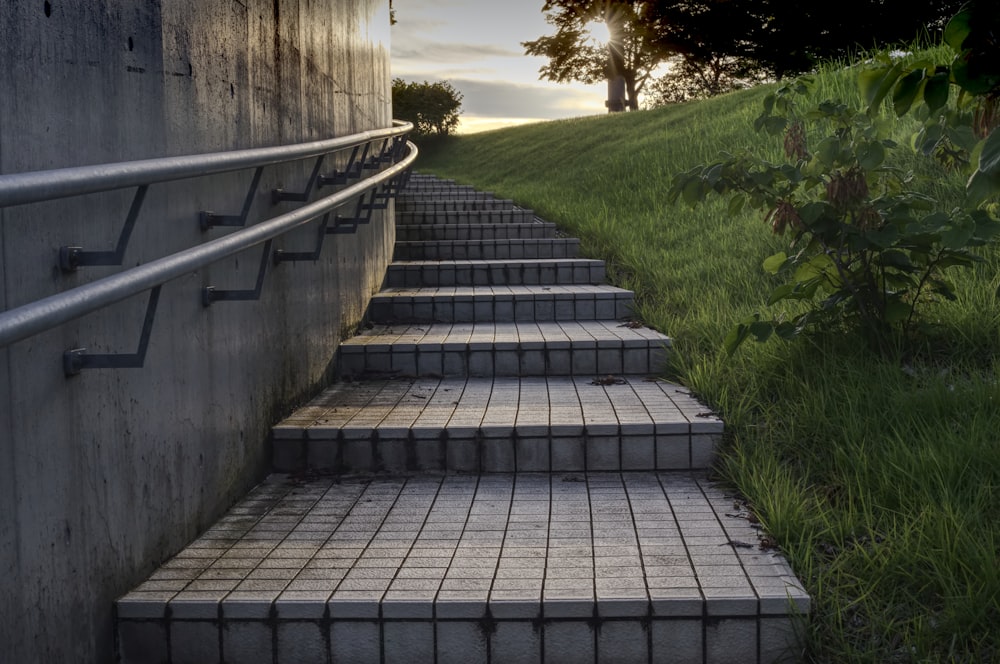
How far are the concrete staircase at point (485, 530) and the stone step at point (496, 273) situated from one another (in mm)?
974

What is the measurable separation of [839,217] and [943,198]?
215cm

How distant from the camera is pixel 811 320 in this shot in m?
3.96

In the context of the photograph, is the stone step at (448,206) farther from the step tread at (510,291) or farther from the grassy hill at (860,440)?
the grassy hill at (860,440)

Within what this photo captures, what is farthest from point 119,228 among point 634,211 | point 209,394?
point 634,211

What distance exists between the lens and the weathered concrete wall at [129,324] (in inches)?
78.4

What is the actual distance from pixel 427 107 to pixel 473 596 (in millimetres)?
21348

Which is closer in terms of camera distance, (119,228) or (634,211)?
(119,228)

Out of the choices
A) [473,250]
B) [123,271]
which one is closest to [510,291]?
[473,250]

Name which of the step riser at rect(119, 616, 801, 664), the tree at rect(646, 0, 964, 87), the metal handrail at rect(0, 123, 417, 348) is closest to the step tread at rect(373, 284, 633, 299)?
the metal handrail at rect(0, 123, 417, 348)

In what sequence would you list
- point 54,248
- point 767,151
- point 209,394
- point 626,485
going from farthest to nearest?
point 767,151
point 626,485
point 209,394
point 54,248

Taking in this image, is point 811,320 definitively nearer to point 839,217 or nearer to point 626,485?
point 839,217

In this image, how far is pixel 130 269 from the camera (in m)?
2.30

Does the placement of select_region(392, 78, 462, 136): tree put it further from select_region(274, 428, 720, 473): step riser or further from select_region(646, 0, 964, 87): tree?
select_region(274, 428, 720, 473): step riser

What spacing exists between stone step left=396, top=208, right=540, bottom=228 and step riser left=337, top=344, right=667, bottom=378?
3.85 m
